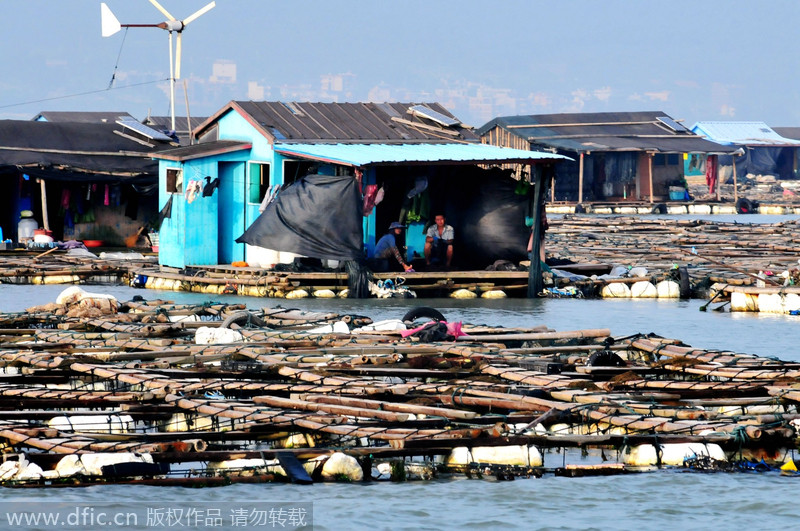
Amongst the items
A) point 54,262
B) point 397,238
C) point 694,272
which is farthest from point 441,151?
point 54,262

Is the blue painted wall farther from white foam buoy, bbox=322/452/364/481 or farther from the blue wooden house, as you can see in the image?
white foam buoy, bbox=322/452/364/481

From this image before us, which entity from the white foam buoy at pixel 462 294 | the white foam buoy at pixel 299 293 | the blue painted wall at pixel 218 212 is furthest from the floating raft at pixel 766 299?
the blue painted wall at pixel 218 212

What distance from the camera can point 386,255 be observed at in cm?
2519

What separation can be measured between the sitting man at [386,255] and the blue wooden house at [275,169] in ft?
0.80

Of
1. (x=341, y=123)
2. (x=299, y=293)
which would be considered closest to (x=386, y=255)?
(x=299, y=293)

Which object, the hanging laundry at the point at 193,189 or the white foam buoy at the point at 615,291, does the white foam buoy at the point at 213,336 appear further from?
the white foam buoy at the point at 615,291

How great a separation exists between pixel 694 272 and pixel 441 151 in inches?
242

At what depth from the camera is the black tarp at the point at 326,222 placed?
78.9 ft

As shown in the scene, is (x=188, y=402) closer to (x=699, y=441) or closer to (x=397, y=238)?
(x=699, y=441)

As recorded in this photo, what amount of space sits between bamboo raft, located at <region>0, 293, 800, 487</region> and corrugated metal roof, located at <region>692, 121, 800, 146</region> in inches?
2386

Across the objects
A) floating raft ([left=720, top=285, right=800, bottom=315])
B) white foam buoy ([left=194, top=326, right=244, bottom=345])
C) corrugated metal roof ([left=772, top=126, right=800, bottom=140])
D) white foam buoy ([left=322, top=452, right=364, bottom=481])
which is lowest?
white foam buoy ([left=322, top=452, right=364, bottom=481])

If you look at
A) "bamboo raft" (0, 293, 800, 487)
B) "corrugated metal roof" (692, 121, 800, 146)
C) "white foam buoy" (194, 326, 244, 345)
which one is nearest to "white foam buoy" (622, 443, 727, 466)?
"bamboo raft" (0, 293, 800, 487)

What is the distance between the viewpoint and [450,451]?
36.0 feet

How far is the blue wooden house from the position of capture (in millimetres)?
25578
